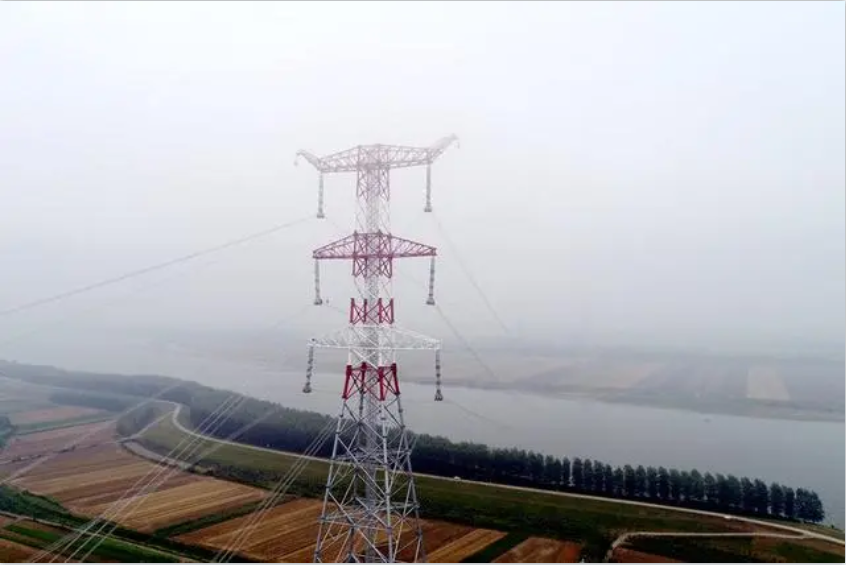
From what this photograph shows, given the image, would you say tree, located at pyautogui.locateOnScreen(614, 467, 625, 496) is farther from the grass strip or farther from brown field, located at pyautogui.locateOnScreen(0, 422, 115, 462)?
brown field, located at pyautogui.locateOnScreen(0, 422, 115, 462)

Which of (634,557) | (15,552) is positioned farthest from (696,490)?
(15,552)

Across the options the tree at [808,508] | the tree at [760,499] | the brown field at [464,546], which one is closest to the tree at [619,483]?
the tree at [760,499]

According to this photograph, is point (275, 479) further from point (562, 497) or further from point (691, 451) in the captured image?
point (691, 451)

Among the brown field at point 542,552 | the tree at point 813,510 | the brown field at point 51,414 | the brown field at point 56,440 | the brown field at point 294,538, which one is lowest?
the tree at point 813,510

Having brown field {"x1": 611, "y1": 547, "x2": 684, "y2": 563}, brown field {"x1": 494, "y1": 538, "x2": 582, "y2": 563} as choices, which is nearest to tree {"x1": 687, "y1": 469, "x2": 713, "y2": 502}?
brown field {"x1": 611, "y1": 547, "x2": 684, "y2": 563}

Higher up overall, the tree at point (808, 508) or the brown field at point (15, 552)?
the brown field at point (15, 552)

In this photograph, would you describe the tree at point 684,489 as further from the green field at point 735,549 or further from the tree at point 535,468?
the tree at point 535,468

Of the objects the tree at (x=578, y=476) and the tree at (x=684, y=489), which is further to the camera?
the tree at (x=578, y=476)
